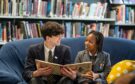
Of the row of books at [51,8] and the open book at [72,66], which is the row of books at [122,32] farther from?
the open book at [72,66]

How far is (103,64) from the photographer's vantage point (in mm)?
2730

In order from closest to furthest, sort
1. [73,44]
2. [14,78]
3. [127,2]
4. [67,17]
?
1. [14,78]
2. [73,44]
3. [67,17]
4. [127,2]

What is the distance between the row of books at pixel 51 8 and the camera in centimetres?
342

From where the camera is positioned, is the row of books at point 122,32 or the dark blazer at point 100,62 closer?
the dark blazer at point 100,62

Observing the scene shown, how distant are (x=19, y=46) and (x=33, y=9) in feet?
2.48

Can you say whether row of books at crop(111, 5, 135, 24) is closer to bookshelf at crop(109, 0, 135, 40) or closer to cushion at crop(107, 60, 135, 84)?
bookshelf at crop(109, 0, 135, 40)

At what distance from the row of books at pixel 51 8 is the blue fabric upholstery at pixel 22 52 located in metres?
0.59

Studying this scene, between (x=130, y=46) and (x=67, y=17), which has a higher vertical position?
(x=67, y=17)

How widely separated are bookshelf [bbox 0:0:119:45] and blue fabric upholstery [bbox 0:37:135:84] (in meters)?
0.55

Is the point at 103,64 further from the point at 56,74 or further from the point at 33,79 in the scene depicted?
the point at 33,79

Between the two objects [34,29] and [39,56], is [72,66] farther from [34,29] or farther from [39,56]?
[34,29]

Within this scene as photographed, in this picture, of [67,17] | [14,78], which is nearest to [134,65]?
[14,78]

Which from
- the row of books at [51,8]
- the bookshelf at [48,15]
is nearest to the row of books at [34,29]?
the bookshelf at [48,15]

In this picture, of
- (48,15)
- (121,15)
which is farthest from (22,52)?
(121,15)
